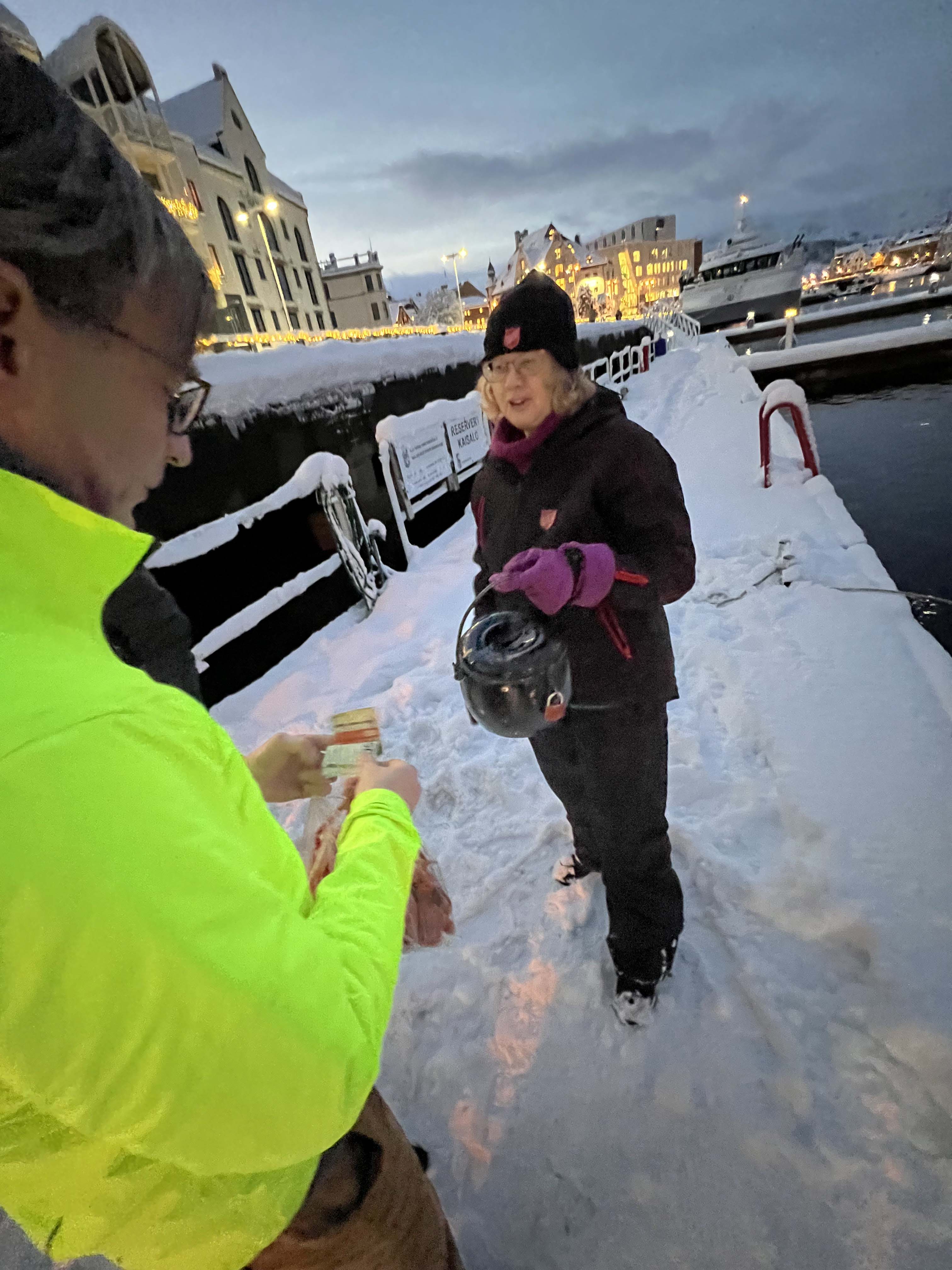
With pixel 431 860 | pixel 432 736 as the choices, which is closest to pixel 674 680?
pixel 431 860

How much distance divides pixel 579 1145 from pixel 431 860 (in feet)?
3.62

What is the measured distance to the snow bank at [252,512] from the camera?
3754 mm

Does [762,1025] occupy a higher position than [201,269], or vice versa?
[201,269]

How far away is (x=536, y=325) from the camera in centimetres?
178

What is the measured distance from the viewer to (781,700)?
9.91ft

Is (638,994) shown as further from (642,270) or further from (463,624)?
(642,270)

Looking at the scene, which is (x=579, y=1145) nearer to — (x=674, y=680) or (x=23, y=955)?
(x=674, y=680)

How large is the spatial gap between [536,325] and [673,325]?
1406 inches

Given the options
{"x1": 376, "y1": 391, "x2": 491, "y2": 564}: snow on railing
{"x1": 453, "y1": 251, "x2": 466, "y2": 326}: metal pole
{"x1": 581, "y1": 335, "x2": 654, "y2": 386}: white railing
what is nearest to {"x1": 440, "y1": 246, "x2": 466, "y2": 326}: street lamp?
{"x1": 453, "y1": 251, "x2": 466, "y2": 326}: metal pole

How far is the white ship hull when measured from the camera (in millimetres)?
42469

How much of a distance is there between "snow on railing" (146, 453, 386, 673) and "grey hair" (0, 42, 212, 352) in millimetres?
Result: 3283

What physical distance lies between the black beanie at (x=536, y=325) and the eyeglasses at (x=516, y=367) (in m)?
0.02

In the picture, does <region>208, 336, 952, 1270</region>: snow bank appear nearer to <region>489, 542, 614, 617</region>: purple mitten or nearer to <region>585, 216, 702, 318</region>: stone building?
<region>489, 542, 614, 617</region>: purple mitten

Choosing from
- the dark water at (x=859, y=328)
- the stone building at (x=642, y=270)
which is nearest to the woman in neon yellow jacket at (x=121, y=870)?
the dark water at (x=859, y=328)
